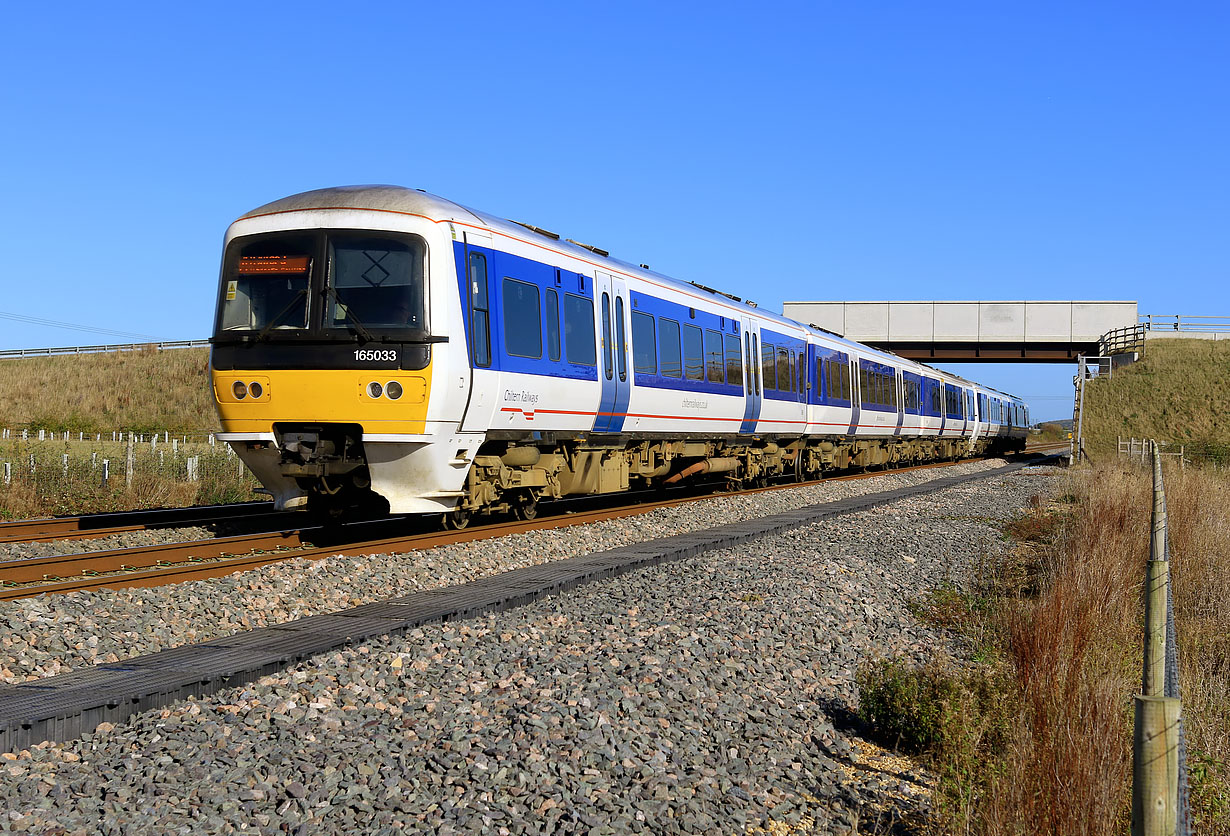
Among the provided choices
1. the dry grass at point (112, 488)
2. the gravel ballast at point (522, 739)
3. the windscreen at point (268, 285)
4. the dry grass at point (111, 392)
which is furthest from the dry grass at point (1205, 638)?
the dry grass at point (111, 392)

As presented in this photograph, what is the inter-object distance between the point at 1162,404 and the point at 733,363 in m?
27.2

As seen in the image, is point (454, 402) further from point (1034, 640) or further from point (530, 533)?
point (1034, 640)

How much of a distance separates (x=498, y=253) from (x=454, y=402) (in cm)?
196

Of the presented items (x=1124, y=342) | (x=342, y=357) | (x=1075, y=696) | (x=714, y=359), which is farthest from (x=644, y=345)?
(x=1124, y=342)

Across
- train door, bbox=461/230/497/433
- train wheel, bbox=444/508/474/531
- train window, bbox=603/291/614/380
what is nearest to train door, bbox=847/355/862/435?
train window, bbox=603/291/614/380

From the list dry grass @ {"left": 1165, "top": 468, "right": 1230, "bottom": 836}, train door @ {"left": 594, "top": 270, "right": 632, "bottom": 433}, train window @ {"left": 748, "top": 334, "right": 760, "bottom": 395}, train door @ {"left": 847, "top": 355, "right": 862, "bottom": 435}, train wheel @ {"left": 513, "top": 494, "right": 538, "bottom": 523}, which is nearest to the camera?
dry grass @ {"left": 1165, "top": 468, "right": 1230, "bottom": 836}

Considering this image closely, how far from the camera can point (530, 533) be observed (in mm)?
12188

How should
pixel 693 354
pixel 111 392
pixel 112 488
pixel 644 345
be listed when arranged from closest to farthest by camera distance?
pixel 644 345, pixel 693 354, pixel 112 488, pixel 111 392

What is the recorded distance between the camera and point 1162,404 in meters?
39.0

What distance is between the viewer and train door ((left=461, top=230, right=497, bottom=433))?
10789mm

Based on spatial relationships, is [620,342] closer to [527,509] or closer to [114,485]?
[527,509]

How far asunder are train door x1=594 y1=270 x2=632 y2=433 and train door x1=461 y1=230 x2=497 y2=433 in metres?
2.83

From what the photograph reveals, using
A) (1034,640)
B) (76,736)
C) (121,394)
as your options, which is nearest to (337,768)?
(76,736)

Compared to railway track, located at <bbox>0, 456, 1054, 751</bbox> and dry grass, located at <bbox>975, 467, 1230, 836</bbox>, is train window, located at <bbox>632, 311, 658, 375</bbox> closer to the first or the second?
railway track, located at <bbox>0, 456, 1054, 751</bbox>
